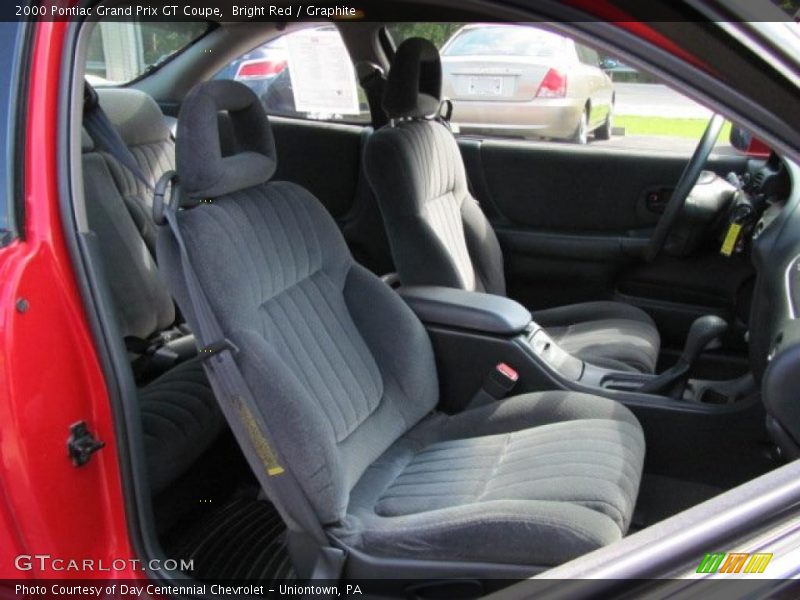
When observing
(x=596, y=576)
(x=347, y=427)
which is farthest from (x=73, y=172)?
(x=596, y=576)

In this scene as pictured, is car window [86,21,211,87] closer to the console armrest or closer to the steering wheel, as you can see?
the console armrest

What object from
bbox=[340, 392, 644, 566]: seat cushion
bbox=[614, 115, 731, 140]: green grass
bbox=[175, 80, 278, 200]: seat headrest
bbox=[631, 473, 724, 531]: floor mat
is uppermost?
bbox=[175, 80, 278, 200]: seat headrest

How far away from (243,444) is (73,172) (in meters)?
0.61

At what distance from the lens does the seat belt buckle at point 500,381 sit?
92.9 inches

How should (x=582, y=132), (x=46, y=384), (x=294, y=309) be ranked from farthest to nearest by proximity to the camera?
(x=582, y=132) < (x=294, y=309) < (x=46, y=384)

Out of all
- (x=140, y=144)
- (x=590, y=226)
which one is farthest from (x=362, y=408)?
(x=590, y=226)

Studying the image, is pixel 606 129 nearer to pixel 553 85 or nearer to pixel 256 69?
pixel 553 85

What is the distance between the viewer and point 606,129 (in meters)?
3.97

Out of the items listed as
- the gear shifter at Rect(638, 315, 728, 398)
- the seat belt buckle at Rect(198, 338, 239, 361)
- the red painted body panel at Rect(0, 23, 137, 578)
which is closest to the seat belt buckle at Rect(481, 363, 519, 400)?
the gear shifter at Rect(638, 315, 728, 398)

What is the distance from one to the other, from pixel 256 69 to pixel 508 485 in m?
2.58

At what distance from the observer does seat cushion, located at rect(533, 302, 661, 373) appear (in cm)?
271

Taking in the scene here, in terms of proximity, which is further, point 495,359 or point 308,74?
point 308,74

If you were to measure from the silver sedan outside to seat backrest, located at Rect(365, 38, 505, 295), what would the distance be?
33.4 inches

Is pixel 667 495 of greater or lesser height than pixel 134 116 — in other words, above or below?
below
